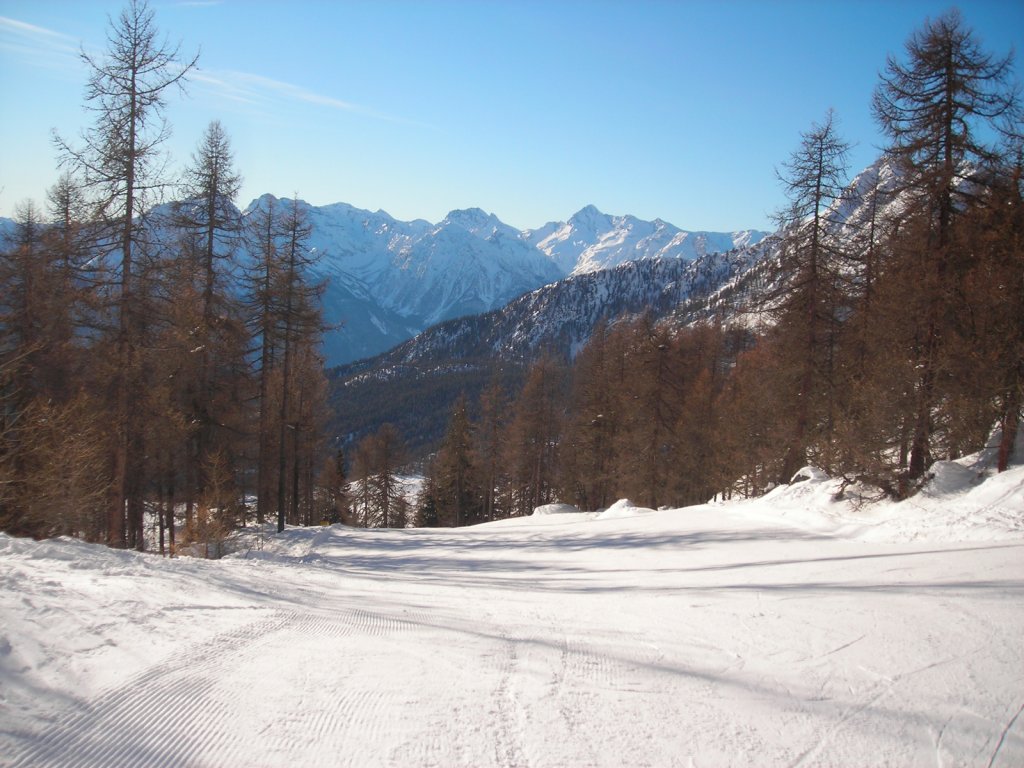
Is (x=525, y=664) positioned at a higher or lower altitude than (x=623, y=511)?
higher

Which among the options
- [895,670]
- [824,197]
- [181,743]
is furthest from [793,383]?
[181,743]

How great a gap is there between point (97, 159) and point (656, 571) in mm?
15348

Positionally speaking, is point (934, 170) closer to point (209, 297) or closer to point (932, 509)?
point (932, 509)

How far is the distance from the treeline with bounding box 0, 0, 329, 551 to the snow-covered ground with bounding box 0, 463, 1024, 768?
5223 mm

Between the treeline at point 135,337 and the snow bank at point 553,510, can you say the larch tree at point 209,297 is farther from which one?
the snow bank at point 553,510

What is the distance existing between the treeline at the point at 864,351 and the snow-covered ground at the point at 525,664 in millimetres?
3093

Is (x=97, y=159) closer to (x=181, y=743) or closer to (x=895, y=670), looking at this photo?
(x=181, y=743)

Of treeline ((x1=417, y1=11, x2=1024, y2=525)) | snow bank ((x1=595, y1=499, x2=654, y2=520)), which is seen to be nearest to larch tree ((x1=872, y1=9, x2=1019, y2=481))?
treeline ((x1=417, y1=11, x2=1024, y2=525))

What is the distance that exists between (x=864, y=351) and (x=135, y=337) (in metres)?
21.9

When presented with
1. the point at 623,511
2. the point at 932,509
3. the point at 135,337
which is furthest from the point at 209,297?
the point at 932,509

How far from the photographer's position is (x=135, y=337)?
14281 mm

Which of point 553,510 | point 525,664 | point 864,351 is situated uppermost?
point 864,351

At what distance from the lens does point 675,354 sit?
3141cm

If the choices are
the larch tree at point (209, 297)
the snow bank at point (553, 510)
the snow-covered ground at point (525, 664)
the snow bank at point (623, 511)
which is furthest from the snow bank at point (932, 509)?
the larch tree at point (209, 297)
